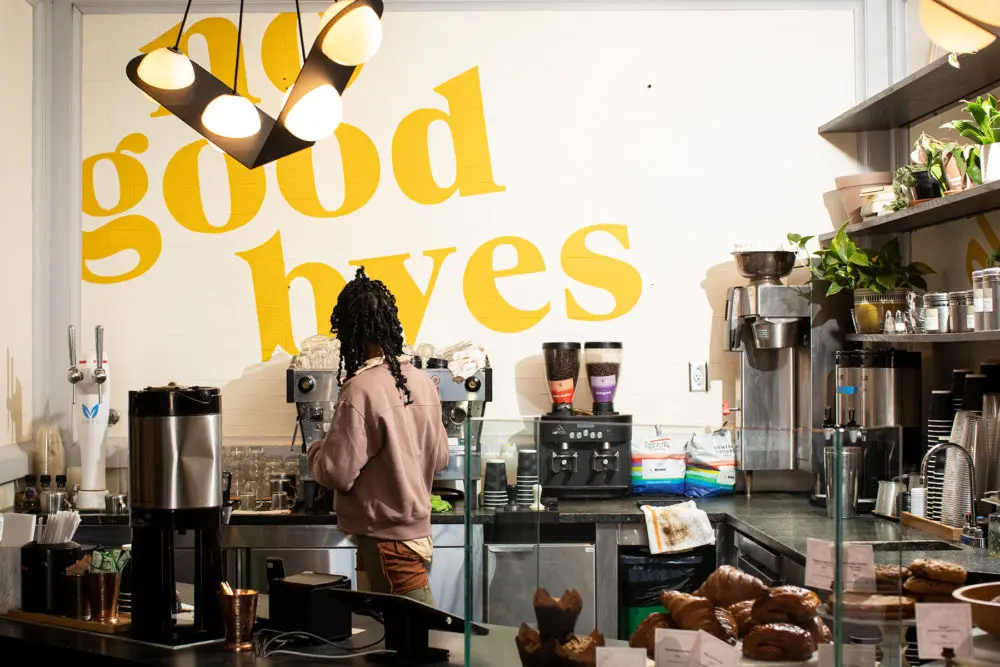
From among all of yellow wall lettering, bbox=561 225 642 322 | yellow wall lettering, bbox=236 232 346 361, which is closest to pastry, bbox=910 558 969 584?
yellow wall lettering, bbox=561 225 642 322

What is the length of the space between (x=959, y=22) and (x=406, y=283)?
305 centimetres

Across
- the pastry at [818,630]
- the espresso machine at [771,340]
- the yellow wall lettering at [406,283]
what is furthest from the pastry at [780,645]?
the yellow wall lettering at [406,283]

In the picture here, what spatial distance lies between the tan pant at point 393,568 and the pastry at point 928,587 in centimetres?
163

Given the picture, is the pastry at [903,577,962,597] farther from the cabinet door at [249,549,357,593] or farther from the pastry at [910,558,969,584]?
the cabinet door at [249,549,357,593]

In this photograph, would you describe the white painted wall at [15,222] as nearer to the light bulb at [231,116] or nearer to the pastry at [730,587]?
the light bulb at [231,116]

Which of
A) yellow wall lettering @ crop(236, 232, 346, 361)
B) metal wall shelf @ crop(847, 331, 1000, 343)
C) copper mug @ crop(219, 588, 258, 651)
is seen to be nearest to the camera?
copper mug @ crop(219, 588, 258, 651)

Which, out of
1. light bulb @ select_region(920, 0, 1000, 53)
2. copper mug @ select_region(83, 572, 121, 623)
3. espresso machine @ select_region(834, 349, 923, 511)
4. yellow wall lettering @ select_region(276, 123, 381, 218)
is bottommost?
copper mug @ select_region(83, 572, 121, 623)

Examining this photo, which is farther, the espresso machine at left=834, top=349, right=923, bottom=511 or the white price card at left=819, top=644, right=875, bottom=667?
the espresso machine at left=834, top=349, right=923, bottom=511

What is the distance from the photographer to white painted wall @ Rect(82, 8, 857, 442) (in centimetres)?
464

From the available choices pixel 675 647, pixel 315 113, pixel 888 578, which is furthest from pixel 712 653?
pixel 315 113

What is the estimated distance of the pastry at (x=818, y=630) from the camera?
1445 mm

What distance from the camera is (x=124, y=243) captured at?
4652 mm

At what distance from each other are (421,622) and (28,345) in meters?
3.12

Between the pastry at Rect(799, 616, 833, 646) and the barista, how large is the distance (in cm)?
180
